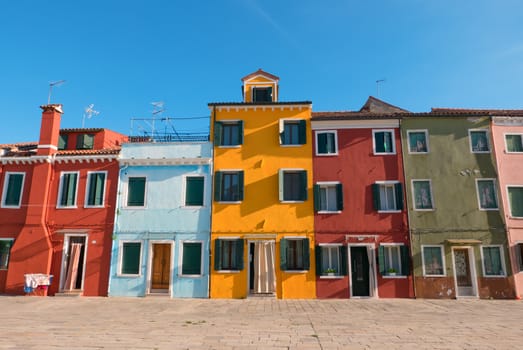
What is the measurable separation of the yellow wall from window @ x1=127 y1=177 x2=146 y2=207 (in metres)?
4.06

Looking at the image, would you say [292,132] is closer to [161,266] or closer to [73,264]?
[161,266]

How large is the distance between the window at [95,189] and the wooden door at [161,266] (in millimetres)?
4016

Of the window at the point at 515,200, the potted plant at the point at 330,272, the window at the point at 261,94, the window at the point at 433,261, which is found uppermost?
the window at the point at 261,94

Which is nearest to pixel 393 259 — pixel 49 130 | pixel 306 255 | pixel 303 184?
pixel 306 255

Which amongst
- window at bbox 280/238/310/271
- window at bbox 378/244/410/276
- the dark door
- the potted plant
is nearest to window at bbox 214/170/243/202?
window at bbox 280/238/310/271

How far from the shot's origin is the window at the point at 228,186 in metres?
18.4

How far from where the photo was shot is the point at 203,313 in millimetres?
13266

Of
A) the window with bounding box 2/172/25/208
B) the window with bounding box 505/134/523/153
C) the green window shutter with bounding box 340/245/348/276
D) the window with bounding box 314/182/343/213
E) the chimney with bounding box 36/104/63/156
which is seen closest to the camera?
the green window shutter with bounding box 340/245/348/276

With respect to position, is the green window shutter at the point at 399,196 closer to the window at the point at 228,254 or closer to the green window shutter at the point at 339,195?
the green window shutter at the point at 339,195

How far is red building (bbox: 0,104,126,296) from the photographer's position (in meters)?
17.9

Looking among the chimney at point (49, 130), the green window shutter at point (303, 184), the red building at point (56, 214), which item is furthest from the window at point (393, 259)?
the chimney at point (49, 130)

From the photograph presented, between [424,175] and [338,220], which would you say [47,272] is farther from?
[424,175]

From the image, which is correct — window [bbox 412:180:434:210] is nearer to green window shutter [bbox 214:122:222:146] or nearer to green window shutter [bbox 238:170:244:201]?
green window shutter [bbox 238:170:244:201]

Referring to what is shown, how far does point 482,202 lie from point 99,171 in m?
20.6
